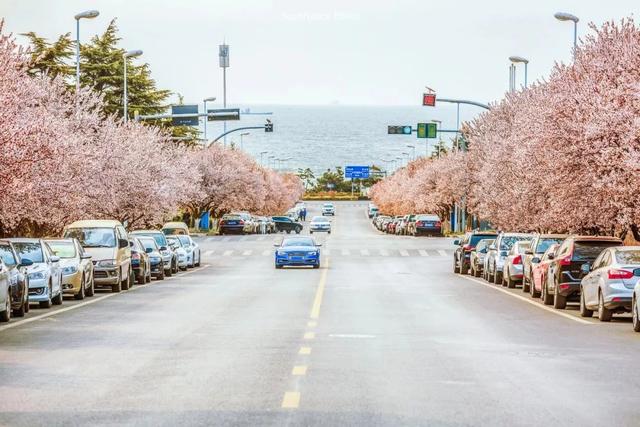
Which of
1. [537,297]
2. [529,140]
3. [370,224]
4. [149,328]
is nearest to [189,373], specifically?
[149,328]

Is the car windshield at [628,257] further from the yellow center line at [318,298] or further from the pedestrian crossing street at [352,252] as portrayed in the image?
the pedestrian crossing street at [352,252]

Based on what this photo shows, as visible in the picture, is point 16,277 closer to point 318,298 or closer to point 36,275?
point 36,275

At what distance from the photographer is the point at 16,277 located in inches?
1005

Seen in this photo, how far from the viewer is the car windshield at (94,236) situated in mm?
37344

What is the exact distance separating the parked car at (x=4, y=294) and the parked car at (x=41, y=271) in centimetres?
339

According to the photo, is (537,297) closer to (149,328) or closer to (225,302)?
(225,302)

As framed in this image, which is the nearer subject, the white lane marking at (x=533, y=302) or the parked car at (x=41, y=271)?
the white lane marking at (x=533, y=302)

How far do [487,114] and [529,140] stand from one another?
2294 centimetres

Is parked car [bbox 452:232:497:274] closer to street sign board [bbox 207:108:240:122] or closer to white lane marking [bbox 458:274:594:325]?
white lane marking [bbox 458:274:594:325]

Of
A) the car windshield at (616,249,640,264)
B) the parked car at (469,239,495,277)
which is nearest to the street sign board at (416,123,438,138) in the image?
the parked car at (469,239,495,277)

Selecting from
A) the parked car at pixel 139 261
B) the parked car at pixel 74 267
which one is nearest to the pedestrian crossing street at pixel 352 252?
the parked car at pixel 139 261

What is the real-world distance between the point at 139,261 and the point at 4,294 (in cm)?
1716

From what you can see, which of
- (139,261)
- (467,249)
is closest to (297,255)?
(467,249)

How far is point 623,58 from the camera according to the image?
35.8m
